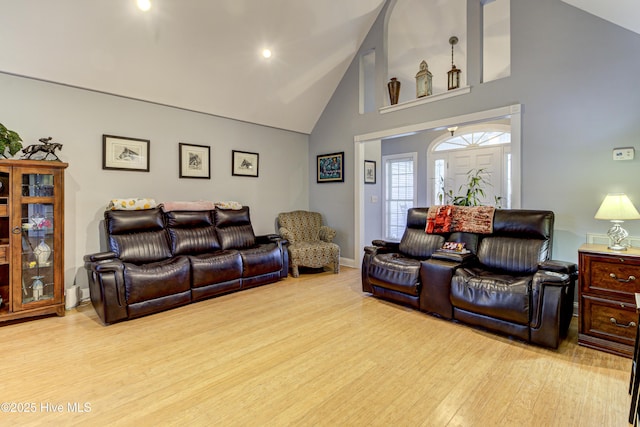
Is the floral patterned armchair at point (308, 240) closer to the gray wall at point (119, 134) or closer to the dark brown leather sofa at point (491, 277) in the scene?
the gray wall at point (119, 134)

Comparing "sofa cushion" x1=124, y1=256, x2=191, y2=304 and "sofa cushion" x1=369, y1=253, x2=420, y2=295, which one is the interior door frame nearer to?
"sofa cushion" x1=369, y1=253, x2=420, y2=295

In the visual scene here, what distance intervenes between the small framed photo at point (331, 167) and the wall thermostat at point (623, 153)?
138 inches

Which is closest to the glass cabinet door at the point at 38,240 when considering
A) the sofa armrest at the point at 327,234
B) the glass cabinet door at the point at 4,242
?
the glass cabinet door at the point at 4,242

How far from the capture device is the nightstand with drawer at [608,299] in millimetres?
2377

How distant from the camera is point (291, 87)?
5.09 meters

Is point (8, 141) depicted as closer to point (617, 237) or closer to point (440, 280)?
point (440, 280)

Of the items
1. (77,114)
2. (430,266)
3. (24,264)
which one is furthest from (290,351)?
(77,114)

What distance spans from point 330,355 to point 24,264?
3070 millimetres

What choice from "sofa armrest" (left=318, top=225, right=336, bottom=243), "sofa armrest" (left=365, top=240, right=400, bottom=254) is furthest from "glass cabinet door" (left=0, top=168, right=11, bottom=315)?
"sofa armrest" (left=318, top=225, right=336, bottom=243)

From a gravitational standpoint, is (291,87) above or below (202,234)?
above

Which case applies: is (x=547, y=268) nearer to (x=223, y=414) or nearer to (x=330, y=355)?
(x=330, y=355)

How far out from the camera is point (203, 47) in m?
3.93

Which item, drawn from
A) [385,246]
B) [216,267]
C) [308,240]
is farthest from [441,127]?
[216,267]

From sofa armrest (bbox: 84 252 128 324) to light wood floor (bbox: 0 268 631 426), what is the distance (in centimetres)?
12
